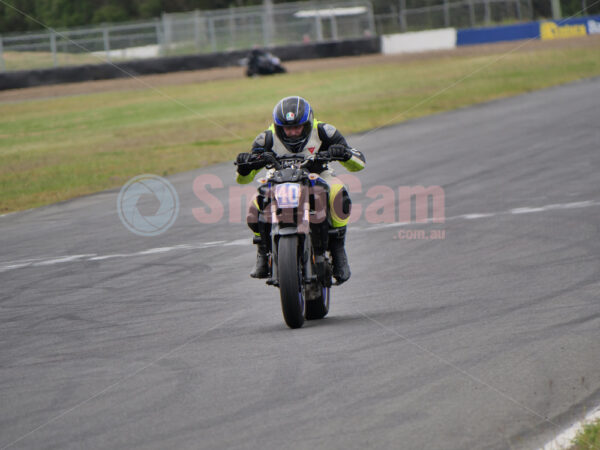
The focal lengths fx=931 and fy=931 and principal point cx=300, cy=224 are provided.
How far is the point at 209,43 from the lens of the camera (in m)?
49.8

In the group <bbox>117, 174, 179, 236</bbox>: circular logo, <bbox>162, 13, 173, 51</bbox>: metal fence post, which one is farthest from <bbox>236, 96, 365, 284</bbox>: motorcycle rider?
<bbox>162, 13, 173, 51</bbox>: metal fence post

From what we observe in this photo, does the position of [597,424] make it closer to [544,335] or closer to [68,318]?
[544,335]

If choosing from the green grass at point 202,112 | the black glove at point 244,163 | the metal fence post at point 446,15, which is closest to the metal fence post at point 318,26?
the metal fence post at point 446,15

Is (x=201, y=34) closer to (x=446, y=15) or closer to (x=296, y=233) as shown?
(x=446, y=15)

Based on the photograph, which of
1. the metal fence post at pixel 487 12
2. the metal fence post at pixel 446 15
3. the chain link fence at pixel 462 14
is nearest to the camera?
the metal fence post at pixel 487 12

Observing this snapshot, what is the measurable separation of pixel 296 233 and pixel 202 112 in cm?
2213

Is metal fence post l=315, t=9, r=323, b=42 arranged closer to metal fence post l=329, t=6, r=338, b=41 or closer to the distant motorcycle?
metal fence post l=329, t=6, r=338, b=41

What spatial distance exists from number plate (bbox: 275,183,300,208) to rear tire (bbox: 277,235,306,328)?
0.24 meters

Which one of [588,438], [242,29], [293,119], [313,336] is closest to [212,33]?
[242,29]

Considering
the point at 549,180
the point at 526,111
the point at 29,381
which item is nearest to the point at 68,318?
the point at 29,381

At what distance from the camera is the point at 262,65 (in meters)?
40.6

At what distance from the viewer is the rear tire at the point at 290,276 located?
6.48 meters

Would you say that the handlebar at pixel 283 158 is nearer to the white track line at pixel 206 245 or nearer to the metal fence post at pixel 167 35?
the white track line at pixel 206 245

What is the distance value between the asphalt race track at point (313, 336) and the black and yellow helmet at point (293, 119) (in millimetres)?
1436
